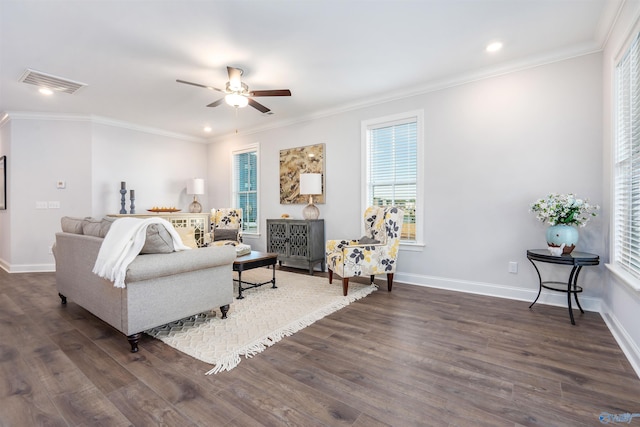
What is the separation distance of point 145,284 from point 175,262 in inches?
9.6

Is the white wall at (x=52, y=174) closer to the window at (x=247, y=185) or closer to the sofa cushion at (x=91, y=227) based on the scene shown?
the window at (x=247, y=185)

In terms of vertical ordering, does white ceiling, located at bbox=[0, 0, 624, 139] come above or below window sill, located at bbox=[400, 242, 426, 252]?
above

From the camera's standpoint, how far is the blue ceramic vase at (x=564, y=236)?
8.87 feet

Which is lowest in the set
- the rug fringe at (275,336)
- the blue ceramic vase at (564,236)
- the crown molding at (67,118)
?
the rug fringe at (275,336)

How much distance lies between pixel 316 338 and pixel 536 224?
8.66 feet

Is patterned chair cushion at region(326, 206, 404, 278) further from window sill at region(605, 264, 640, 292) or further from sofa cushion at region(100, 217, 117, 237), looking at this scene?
sofa cushion at region(100, 217, 117, 237)

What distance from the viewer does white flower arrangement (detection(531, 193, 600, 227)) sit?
2.74 meters

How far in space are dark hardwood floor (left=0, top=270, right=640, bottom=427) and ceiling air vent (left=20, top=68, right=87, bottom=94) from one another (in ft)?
8.78

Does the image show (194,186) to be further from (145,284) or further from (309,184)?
(145,284)

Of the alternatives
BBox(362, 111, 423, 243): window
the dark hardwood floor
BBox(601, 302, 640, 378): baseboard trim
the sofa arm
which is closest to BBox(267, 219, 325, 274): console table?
BBox(362, 111, 423, 243): window

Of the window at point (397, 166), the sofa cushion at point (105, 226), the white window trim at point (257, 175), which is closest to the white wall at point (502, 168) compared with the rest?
the window at point (397, 166)

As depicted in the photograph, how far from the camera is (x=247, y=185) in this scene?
6098 mm

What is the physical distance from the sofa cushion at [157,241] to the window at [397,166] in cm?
285

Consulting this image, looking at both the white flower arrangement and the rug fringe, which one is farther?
the white flower arrangement
